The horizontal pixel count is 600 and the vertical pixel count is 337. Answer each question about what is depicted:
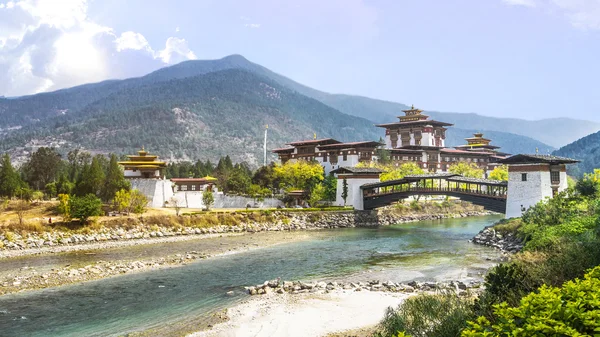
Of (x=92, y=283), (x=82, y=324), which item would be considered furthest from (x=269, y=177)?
(x=82, y=324)

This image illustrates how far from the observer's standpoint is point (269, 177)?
7775 cm

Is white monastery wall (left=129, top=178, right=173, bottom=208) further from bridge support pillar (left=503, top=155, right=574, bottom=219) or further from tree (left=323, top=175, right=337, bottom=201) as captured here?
bridge support pillar (left=503, top=155, right=574, bottom=219)

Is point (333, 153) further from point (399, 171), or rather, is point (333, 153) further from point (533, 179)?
point (533, 179)

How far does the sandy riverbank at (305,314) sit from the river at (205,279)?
5.01ft

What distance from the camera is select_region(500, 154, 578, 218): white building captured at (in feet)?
137

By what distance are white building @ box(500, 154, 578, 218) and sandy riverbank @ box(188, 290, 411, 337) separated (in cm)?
2681

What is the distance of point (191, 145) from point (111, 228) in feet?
458

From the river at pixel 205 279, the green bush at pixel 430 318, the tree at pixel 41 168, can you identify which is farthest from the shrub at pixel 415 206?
the tree at pixel 41 168

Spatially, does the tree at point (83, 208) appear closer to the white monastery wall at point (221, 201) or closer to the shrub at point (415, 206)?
the white monastery wall at point (221, 201)

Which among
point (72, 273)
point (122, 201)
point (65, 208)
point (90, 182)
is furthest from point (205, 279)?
point (90, 182)

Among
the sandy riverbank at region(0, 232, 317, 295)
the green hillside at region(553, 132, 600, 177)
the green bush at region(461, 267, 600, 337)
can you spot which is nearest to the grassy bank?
the green bush at region(461, 267, 600, 337)

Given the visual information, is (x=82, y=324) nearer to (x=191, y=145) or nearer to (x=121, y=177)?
(x=121, y=177)

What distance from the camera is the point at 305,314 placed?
18469 mm

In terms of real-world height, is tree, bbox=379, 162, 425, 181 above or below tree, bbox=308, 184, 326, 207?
above
